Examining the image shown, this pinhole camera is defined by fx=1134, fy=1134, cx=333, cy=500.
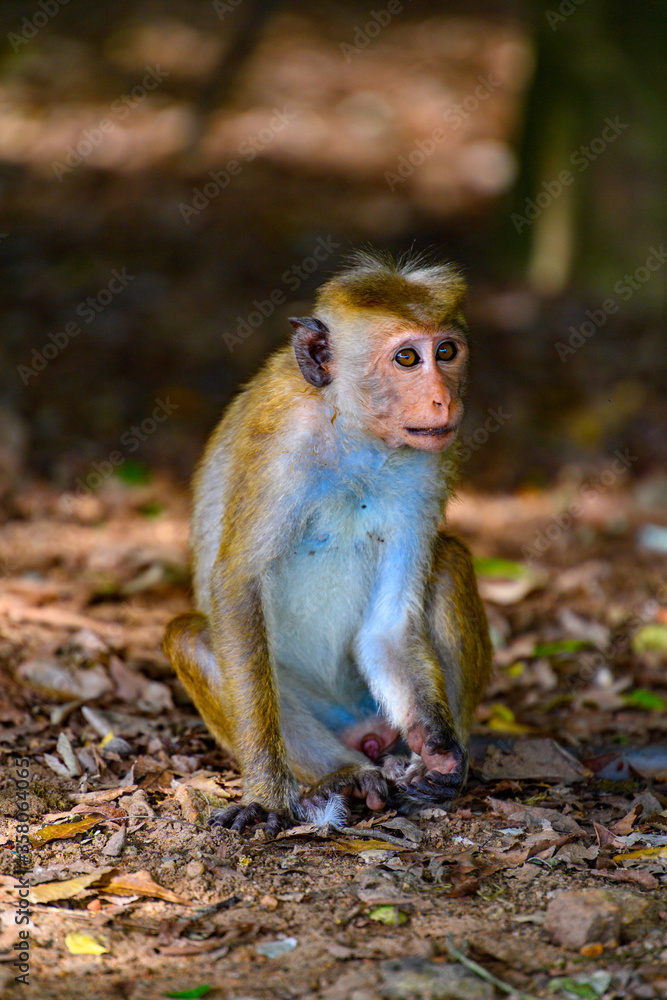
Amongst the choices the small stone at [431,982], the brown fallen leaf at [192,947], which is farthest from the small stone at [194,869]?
the small stone at [431,982]

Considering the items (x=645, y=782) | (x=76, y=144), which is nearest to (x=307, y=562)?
(x=645, y=782)

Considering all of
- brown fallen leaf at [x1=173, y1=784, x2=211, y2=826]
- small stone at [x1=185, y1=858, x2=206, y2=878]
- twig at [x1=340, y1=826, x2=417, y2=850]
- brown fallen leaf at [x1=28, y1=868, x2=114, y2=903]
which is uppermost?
brown fallen leaf at [x1=28, y1=868, x2=114, y2=903]

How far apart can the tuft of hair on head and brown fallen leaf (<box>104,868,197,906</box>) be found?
220 centimetres

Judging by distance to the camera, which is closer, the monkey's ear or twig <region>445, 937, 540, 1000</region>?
twig <region>445, 937, 540, 1000</region>

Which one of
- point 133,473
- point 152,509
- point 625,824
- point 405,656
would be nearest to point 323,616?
point 405,656

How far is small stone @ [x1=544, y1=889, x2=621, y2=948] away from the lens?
3.39 meters

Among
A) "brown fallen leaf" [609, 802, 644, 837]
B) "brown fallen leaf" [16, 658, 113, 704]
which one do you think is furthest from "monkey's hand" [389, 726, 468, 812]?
"brown fallen leaf" [16, 658, 113, 704]

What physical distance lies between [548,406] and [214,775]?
19.6ft

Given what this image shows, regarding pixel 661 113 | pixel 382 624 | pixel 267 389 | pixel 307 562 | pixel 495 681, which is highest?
pixel 661 113

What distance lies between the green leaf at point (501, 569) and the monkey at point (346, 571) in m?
2.67

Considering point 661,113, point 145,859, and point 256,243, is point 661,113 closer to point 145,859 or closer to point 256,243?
point 256,243

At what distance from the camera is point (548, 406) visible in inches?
389

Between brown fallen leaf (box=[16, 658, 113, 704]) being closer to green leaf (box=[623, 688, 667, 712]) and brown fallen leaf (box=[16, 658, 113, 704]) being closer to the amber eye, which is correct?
the amber eye

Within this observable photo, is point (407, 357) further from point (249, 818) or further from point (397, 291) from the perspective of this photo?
point (249, 818)
